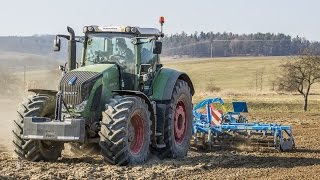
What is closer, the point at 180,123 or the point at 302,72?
the point at 180,123

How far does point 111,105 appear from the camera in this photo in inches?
376

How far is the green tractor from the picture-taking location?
941 cm

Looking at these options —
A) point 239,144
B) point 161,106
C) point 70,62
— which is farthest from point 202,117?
point 70,62

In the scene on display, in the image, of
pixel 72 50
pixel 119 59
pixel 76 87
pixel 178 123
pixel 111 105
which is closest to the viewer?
pixel 111 105

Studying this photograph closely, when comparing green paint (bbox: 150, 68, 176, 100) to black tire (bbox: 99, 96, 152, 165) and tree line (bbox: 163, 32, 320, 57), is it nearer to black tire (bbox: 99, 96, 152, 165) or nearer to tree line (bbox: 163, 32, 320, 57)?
black tire (bbox: 99, 96, 152, 165)

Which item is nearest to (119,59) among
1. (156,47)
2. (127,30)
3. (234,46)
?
(127,30)

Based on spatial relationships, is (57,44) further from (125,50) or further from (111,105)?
(111,105)

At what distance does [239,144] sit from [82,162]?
430 cm

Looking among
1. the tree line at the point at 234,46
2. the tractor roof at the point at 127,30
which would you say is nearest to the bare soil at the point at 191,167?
the tractor roof at the point at 127,30

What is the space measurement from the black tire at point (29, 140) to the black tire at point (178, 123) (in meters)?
2.16

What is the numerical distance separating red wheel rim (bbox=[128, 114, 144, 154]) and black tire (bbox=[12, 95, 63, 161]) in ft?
4.71

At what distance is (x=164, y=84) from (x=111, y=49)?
1188 millimetres

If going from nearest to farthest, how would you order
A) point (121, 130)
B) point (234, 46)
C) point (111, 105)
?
1. point (121, 130)
2. point (111, 105)
3. point (234, 46)

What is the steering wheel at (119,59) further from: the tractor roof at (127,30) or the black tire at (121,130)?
the black tire at (121,130)
